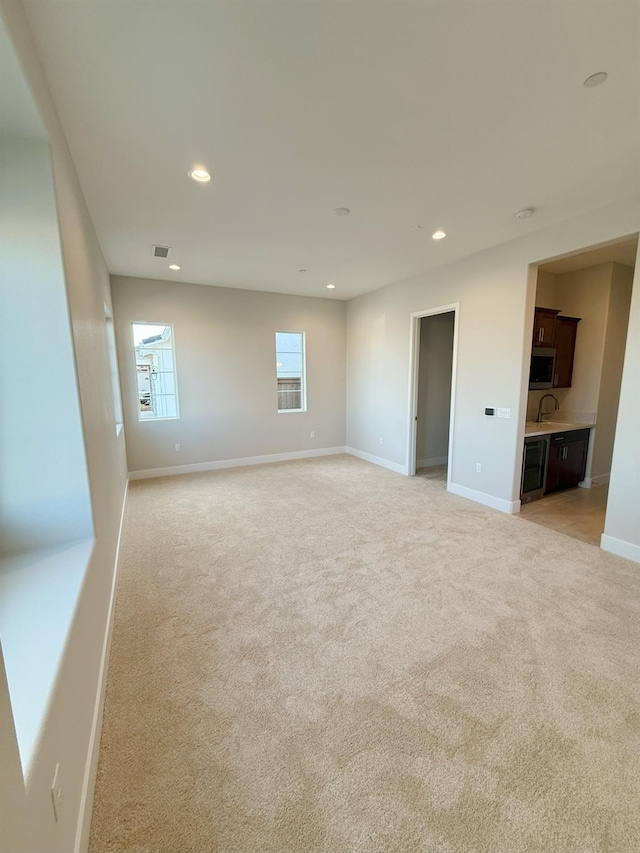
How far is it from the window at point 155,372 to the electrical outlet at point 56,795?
471 cm

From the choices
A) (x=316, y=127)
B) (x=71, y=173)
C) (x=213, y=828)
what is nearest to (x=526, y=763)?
(x=213, y=828)

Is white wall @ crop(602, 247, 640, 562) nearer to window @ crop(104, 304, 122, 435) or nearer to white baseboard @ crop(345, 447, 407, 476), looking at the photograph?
white baseboard @ crop(345, 447, 407, 476)

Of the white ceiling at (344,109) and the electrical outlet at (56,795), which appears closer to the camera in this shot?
the electrical outlet at (56,795)

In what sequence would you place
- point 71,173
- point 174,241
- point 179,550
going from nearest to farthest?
point 71,173 < point 179,550 < point 174,241

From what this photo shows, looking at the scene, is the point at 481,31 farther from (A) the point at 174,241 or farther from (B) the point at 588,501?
(B) the point at 588,501

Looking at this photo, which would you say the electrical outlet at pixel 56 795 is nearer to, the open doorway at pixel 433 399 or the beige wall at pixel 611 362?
the open doorway at pixel 433 399

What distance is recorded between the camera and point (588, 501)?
13.9ft

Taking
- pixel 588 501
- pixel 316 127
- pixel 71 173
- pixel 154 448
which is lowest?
pixel 588 501

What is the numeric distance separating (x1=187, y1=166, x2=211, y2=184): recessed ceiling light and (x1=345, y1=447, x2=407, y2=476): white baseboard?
14.3 ft

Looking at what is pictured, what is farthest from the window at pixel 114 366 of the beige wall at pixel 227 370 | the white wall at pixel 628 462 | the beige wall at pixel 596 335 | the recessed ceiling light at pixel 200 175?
the beige wall at pixel 596 335

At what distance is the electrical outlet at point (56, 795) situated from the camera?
915 mm

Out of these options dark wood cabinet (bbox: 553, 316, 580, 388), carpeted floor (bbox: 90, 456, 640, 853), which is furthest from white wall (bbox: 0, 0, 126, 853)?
dark wood cabinet (bbox: 553, 316, 580, 388)

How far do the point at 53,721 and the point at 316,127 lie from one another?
109 inches

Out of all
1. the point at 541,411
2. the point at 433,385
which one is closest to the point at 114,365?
the point at 433,385
